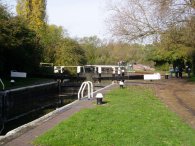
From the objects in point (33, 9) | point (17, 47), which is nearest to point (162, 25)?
point (17, 47)

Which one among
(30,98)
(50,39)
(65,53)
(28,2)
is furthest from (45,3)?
(30,98)

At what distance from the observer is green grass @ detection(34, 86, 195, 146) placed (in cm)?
842

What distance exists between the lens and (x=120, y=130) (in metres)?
9.58

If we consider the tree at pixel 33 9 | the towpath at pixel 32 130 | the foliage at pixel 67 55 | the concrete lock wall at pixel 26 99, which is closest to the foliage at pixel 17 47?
the concrete lock wall at pixel 26 99

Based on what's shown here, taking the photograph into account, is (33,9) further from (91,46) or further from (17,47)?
(91,46)

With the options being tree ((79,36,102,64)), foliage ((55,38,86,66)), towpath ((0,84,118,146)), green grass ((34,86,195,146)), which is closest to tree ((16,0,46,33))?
foliage ((55,38,86,66))

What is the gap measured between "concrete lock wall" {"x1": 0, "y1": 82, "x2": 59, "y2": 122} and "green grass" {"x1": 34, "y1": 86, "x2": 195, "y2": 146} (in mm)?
2795

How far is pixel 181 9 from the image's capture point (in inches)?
1107

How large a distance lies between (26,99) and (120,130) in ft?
30.6

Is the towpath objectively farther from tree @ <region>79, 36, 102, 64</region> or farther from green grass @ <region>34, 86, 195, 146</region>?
tree @ <region>79, 36, 102, 64</region>

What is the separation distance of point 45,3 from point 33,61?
28.8m

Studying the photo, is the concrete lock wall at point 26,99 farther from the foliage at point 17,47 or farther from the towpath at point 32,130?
the foliage at point 17,47

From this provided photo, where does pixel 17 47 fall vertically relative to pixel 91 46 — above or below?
below

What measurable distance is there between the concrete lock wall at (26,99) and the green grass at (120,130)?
280 centimetres
